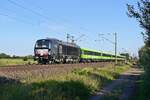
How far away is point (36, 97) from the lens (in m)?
15.9

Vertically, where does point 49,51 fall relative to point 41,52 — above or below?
above

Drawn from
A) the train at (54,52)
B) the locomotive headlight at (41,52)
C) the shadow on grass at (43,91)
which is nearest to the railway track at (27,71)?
the shadow on grass at (43,91)

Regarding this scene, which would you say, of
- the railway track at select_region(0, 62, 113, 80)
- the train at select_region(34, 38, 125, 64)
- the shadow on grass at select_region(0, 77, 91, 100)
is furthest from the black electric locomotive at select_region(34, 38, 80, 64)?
the shadow on grass at select_region(0, 77, 91, 100)

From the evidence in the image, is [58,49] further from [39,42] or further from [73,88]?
[73,88]

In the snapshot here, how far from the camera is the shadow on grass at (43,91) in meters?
16.0

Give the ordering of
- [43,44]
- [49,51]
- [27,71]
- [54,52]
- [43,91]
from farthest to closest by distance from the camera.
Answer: [54,52] < [43,44] < [49,51] < [27,71] < [43,91]

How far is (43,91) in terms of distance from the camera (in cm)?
1781

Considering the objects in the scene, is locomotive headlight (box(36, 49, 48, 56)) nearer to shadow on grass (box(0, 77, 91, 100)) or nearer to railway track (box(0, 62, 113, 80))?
railway track (box(0, 62, 113, 80))

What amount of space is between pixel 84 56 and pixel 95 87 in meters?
55.5

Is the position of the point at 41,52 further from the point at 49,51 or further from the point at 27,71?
the point at 27,71

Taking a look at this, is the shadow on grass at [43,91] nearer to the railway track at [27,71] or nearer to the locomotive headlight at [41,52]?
the railway track at [27,71]

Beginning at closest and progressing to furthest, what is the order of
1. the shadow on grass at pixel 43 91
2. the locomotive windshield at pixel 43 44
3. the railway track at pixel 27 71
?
the shadow on grass at pixel 43 91
the railway track at pixel 27 71
the locomotive windshield at pixel 43 44

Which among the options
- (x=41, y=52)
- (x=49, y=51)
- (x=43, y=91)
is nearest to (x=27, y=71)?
(x=43, y=91)

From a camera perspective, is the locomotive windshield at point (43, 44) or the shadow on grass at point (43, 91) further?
the locomotive windshield at point (43, 44)
